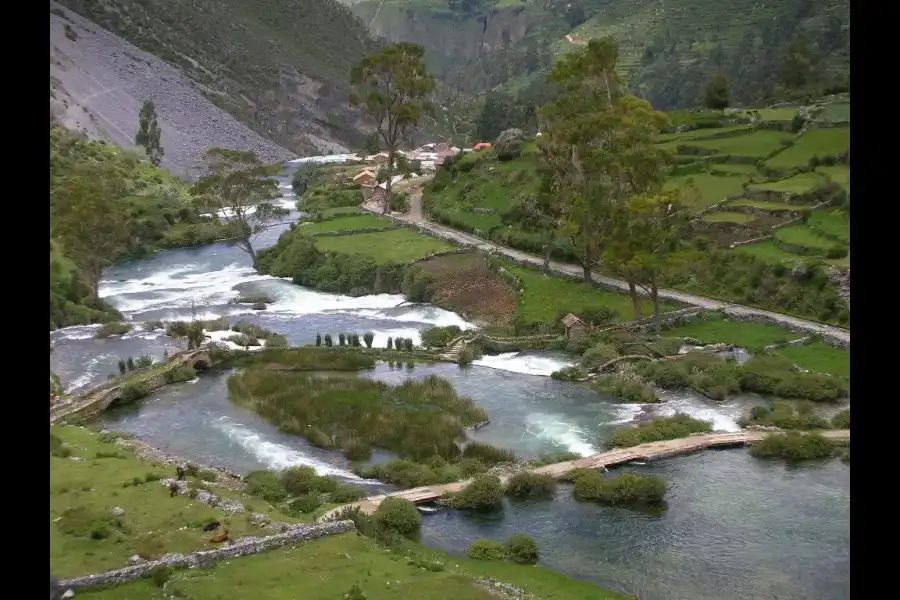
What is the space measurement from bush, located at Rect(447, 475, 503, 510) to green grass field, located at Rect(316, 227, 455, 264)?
19.2 m

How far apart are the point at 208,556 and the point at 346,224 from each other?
31.0 metres

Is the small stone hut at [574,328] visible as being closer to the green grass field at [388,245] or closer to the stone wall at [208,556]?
the green grass field at [388,245]

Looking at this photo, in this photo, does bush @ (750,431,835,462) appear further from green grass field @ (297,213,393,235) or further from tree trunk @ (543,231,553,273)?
green grass field @ (297,213,393,235)

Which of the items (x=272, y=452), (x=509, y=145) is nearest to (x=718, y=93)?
(x=509, y=145)

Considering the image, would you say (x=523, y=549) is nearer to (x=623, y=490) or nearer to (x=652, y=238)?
(x=623, y=490)

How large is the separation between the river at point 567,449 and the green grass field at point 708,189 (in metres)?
7.01

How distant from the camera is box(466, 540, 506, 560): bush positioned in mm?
12625

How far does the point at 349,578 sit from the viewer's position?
1099 centimetres

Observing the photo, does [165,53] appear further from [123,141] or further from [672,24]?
[672,24]

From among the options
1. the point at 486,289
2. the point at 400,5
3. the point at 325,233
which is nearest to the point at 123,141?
the point at 325,233

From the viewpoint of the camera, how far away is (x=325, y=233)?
38906 mm

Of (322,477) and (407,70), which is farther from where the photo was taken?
(407,70)

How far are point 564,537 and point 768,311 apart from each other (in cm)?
1160

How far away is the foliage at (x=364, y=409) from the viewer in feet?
58.7
